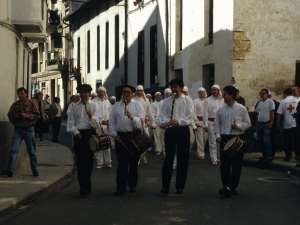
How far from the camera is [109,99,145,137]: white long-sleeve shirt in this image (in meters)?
11.2

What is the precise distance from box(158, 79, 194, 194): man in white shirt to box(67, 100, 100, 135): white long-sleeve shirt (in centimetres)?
105

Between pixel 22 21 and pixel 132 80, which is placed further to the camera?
pixel 132 80

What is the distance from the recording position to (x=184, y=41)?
25.1 m

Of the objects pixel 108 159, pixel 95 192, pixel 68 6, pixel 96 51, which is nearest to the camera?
pixel 95 192

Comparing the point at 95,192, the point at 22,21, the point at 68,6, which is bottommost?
the point at 95,192

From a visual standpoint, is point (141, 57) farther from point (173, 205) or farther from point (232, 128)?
point (173, 205)

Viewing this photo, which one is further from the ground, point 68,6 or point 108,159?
point 68,6

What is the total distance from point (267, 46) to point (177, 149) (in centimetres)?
995

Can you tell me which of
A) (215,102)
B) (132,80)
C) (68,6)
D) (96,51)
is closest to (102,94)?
(215,102)

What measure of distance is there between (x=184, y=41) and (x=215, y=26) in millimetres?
3601

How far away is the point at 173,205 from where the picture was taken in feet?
32.2

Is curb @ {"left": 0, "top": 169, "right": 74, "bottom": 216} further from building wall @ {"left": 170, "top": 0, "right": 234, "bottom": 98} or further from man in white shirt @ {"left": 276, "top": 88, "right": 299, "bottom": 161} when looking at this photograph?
building wall @ {"left": 170, "top": 0, "right": 234, "bottom": 98}

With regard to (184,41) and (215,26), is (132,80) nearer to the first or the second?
(184,41)

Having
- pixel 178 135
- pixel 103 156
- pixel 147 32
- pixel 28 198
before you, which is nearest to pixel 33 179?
pixel 28 198
